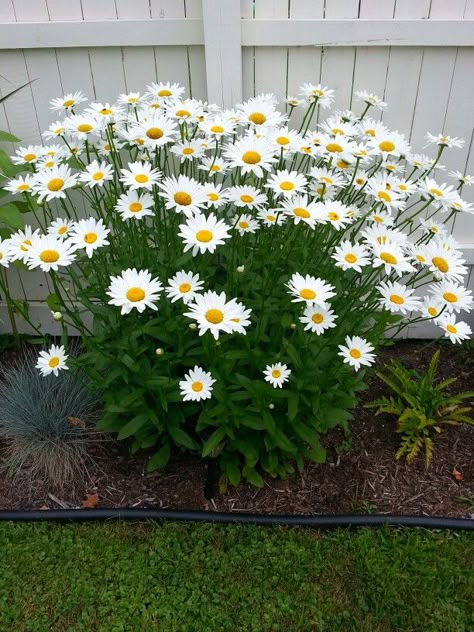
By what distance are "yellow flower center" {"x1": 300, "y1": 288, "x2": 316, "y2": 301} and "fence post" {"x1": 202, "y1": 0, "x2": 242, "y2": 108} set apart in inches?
52.2

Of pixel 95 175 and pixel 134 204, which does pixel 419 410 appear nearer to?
pixel 134 204

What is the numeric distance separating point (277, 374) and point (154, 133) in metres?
1.00

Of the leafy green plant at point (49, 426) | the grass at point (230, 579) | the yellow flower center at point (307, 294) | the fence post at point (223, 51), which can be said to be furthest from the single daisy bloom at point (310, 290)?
the fence post at point (223, 51)

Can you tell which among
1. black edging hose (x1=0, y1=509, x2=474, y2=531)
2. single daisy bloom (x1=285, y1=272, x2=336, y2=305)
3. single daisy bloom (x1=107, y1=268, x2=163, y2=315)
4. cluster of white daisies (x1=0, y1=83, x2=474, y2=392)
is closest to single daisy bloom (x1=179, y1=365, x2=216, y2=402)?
cluster of white daisies (x1=0, y1=83, x2=474, y2=392)

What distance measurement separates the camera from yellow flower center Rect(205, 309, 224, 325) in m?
1.81

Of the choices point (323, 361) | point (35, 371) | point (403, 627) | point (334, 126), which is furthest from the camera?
point (35, 371)

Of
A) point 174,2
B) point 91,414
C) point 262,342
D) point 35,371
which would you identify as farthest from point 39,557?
point 174,2

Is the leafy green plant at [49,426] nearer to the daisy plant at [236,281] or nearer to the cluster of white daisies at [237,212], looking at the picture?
the daisy plant at [236,281]

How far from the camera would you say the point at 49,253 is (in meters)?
1.88

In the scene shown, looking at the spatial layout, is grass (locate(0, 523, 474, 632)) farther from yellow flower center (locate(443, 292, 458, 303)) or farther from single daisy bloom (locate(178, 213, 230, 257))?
single daisy bloom (locate(178, 213, 230, 257))

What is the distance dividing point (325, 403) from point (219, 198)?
93 centimetres

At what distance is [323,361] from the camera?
2.16 m

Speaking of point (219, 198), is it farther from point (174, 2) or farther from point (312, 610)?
point (312, 610)

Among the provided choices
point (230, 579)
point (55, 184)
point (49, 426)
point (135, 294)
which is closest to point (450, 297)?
point (135, 294)
